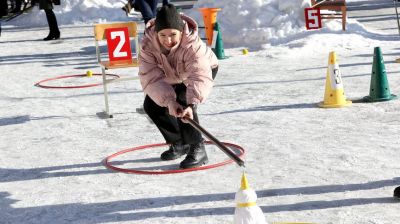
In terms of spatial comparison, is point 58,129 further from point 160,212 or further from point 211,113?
point 160,212

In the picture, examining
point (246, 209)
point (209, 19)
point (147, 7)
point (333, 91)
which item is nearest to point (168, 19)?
point (246, 209)

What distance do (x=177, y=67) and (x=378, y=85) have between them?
3.06 metres

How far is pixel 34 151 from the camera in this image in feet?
24.0

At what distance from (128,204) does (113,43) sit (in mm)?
3490

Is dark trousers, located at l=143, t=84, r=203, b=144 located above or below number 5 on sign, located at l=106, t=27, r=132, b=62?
below

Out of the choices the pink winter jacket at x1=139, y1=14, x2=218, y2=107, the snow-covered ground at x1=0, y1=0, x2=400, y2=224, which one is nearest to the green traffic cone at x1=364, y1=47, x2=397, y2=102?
the snow-covered ground at x1=0, y1=0, x2=400, y2=224

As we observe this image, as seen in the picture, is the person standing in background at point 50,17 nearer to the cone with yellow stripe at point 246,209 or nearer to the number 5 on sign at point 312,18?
the number 5 on sign at point 312,18

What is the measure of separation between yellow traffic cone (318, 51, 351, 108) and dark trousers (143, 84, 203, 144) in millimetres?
2293

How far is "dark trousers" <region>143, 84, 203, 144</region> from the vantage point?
20.9 ft

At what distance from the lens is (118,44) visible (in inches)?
340

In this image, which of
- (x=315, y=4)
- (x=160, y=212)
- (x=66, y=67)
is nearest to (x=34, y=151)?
(x=160, y=212)

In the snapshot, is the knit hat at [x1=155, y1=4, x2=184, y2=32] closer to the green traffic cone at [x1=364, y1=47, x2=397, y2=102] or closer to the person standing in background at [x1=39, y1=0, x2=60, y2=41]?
the green traffic cone at [x1=364, y1=47, x2=397, y2=102]

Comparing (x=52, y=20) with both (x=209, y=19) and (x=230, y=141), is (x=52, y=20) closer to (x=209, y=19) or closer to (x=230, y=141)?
(x=209, y=19)

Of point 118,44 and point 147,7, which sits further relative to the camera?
point 147,7
